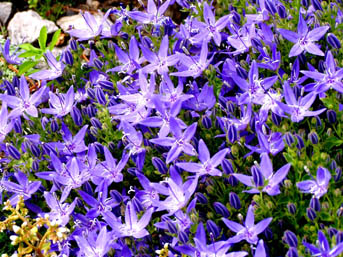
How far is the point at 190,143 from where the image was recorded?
2361mm

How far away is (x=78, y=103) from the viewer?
2.96 m

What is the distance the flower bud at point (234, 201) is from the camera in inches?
84.4

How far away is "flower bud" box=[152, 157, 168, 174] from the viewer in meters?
2.31

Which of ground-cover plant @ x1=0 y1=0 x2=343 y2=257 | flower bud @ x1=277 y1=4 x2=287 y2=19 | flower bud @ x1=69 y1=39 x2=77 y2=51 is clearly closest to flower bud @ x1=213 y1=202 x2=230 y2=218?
ground-cover plant @ x1=0 y1=0 x2=343 y2=257

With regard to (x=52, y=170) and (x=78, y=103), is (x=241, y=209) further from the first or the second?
(x=78, y=103)

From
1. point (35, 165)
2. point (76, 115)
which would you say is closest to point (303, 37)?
point (76, 115)

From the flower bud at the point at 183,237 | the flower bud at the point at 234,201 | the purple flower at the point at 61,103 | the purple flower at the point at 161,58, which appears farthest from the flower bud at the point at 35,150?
the flower bud at the point at 234,201

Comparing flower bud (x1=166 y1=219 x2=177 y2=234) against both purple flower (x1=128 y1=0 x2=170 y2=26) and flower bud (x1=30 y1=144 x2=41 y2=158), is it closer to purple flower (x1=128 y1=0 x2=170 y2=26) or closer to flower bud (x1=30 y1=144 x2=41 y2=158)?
flower bud (x1=30 y1=144 x2=41 y2=158)

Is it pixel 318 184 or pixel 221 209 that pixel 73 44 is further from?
pixel 318 184

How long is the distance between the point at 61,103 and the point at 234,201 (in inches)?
41.1

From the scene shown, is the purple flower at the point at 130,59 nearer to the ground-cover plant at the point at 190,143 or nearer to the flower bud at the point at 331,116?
the ground-cover plant at the point at 190,143

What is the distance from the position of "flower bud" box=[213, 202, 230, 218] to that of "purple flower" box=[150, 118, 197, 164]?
0.80 feet

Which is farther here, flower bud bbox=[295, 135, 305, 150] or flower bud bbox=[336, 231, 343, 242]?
flower bud bbox=[295, 135, 305, 150]

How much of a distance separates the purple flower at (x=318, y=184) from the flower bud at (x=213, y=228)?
355 millimetres
